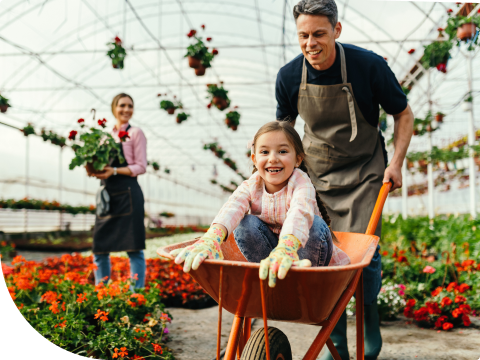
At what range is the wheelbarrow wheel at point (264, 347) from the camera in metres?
1.26

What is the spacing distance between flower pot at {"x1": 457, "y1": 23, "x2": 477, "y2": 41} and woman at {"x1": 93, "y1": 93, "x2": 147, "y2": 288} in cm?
457

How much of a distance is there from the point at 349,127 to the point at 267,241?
3.04 ft

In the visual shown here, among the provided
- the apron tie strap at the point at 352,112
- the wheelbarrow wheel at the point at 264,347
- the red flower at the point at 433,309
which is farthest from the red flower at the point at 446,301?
the wheelbarrow wheel at the point at 264,347

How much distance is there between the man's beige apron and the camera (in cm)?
210

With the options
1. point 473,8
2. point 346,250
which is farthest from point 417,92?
point 346,250

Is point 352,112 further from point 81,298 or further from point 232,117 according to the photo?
point 232,117

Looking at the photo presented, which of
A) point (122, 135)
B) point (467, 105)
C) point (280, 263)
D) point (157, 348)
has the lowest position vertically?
point (157, 348)

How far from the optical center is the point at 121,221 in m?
3.06

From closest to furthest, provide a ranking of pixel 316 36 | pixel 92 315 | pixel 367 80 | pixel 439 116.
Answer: pixel 316 36 < pixel 367 80 < pixel 92 315 < pixel 439 116

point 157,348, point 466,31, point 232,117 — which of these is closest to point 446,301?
point 157,348

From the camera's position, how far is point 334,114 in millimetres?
2129

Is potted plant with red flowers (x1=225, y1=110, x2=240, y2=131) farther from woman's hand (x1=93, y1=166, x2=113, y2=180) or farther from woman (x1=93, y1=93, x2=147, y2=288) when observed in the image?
woman's hand (x1=93, y1=166, x2=113, y2=180)

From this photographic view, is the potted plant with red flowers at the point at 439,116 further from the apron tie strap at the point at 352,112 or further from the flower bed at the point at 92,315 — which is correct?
the flower bed at the point at 92,315

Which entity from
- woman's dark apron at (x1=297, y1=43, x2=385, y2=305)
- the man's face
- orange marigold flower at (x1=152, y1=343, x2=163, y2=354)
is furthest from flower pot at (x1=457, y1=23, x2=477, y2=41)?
orange marigold flower at (x1=152, y1=343, x2=163, y2=354)
